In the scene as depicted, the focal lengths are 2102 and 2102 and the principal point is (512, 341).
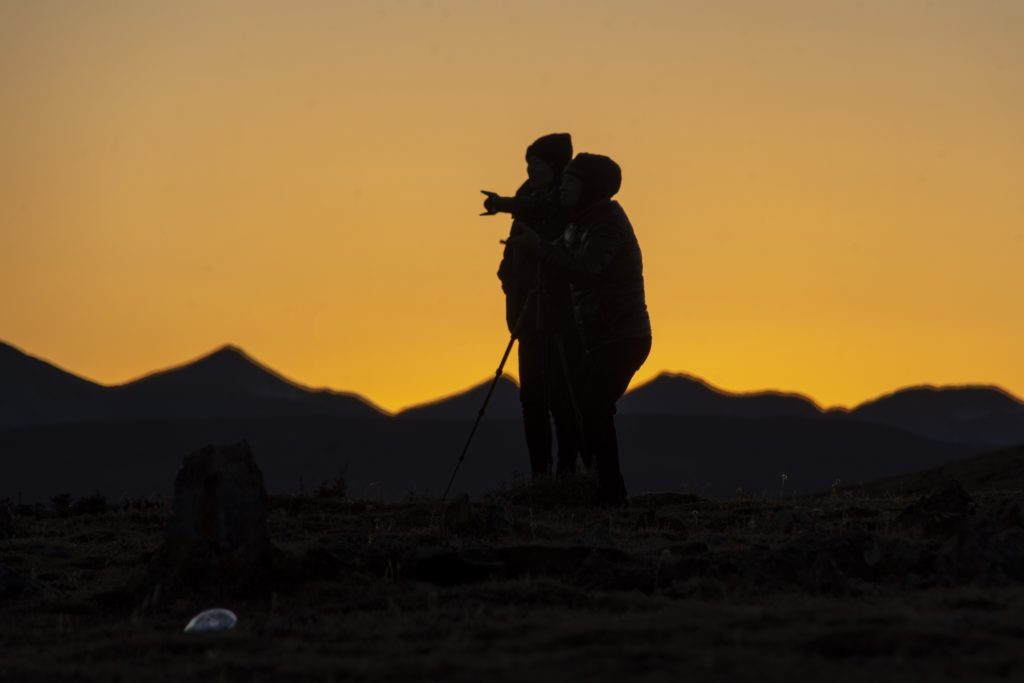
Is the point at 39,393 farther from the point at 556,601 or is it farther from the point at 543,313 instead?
the point at 556,601

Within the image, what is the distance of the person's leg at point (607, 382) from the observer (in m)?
18.0

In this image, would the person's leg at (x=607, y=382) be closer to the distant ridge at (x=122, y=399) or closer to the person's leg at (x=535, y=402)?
the person's leg at (x=535, y=402)

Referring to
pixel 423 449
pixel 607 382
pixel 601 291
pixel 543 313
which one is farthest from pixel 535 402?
Answer: pixel 423 449

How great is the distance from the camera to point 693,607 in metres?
11.7

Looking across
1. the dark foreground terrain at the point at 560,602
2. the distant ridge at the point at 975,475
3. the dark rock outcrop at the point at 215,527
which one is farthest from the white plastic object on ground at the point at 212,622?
the distant ridge at the point at 975,475

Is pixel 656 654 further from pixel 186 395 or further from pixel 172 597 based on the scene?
pixel 186 395

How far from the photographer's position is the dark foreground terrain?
1002 cm

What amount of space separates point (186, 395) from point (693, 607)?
162407mm

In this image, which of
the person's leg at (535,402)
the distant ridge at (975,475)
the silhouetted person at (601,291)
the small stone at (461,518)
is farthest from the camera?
the distant ridge at (975,475)

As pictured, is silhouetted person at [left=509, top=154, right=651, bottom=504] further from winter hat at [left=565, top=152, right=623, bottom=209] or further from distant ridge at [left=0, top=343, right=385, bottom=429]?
distant ridge at [left=0, top=343, right=385, bottom=429]

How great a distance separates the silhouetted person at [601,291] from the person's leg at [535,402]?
3.13 feet

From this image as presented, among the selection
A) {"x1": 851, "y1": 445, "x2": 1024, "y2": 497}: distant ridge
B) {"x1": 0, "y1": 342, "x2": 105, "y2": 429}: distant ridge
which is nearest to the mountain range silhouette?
{"x1": 0, "y1": 342, "x2": 105, "y2": 429}: distant ridge

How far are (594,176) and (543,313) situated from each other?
1403 mm

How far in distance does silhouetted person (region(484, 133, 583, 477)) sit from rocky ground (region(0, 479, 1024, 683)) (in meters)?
1.51
